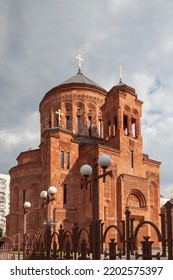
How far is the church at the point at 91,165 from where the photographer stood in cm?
2584

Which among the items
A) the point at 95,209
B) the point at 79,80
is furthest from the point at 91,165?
the point at 95,209

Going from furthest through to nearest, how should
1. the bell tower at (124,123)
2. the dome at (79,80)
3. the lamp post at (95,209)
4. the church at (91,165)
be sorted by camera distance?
the dome at (79,80) → the bell tower at (124,123) → the church at (91,165) → the lamp post at (95,209)

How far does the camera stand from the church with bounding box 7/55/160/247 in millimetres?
25844

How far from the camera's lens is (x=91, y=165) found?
2605 centimetres

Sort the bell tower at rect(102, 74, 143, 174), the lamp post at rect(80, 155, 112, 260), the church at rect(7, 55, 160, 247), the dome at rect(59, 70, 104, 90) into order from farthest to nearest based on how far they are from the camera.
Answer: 1. the dome at rect(59, 70, 104, 90)
2. the bell tower at rect(102, 74, 143, 174)
3. the church at rect(7, 55, 160, 247)
4. the lamp post at rect(80, 155, 112, 260)

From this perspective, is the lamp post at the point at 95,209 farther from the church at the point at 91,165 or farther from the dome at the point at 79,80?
the dome at the point at 79,80

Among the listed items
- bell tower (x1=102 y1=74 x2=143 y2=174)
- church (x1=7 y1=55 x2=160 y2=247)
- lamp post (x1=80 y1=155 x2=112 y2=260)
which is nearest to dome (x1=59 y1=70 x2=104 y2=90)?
church (x1=7 y1=55 x2=160 y2=247)

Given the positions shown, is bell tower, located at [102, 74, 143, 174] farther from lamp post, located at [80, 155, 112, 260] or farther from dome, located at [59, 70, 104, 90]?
lamp post, located at [80, 155, 112, 260]

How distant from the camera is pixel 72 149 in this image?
93.4 feet

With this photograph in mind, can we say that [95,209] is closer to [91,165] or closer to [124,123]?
[91,165]

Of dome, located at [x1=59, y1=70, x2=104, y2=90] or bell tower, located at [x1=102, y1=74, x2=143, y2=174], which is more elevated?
dome, located at [x1=59, y1=70, x2=104, y2=90]

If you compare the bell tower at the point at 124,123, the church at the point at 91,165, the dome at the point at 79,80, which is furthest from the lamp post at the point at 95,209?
the dome at the point at 79,80

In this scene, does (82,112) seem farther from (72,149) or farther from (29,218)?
(29,218)
